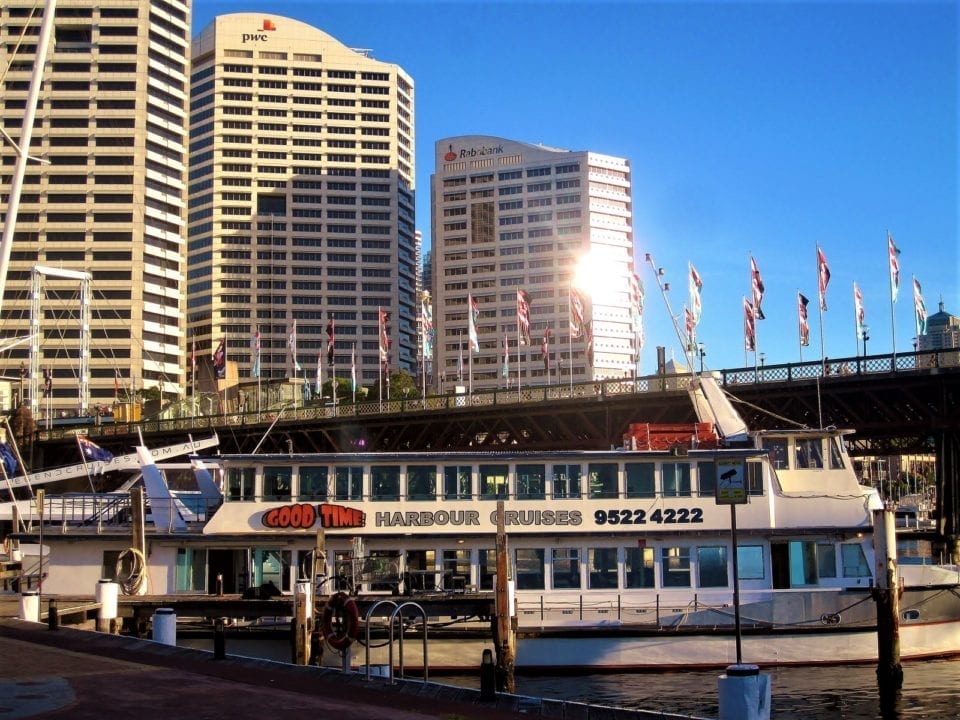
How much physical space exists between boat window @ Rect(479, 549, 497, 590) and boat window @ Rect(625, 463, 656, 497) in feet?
Answer: 15.7

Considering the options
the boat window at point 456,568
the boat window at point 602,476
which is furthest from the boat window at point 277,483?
the boat window at point 602,476

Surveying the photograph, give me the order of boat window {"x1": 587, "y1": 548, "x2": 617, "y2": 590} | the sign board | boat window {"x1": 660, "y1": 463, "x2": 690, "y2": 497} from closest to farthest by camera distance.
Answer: the sign board, boat window {"x1": 587, "y1": 548, "x2": 617, "y2": 590}, boat window {"x1": 660, "y1": 463, "x2": 690, "y2": 497}

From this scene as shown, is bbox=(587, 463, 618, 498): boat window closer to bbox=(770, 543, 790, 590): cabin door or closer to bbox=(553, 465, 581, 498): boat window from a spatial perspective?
bbox=(553, 465, 581, 498): boat window

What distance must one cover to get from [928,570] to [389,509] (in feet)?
57.4

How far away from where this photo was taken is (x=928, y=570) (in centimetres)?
3341

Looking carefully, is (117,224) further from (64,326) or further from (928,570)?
(928,570)

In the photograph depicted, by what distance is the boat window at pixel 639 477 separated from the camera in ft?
106

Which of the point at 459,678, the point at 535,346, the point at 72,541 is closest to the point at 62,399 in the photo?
the point at 535,346

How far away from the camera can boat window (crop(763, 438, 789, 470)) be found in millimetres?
33375

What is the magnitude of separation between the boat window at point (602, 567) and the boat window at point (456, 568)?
12.3ft

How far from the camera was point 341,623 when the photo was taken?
22.8 m

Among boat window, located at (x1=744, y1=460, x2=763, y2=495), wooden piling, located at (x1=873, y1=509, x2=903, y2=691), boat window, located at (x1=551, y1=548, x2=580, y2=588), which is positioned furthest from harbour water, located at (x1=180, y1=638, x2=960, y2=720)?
boat window, located at (x1=744, y1=460, x2=763, y2=495)

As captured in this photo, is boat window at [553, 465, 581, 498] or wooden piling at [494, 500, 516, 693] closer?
wooden piling at [494, 500, 516, 693]

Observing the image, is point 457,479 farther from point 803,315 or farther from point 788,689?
point 803,315
